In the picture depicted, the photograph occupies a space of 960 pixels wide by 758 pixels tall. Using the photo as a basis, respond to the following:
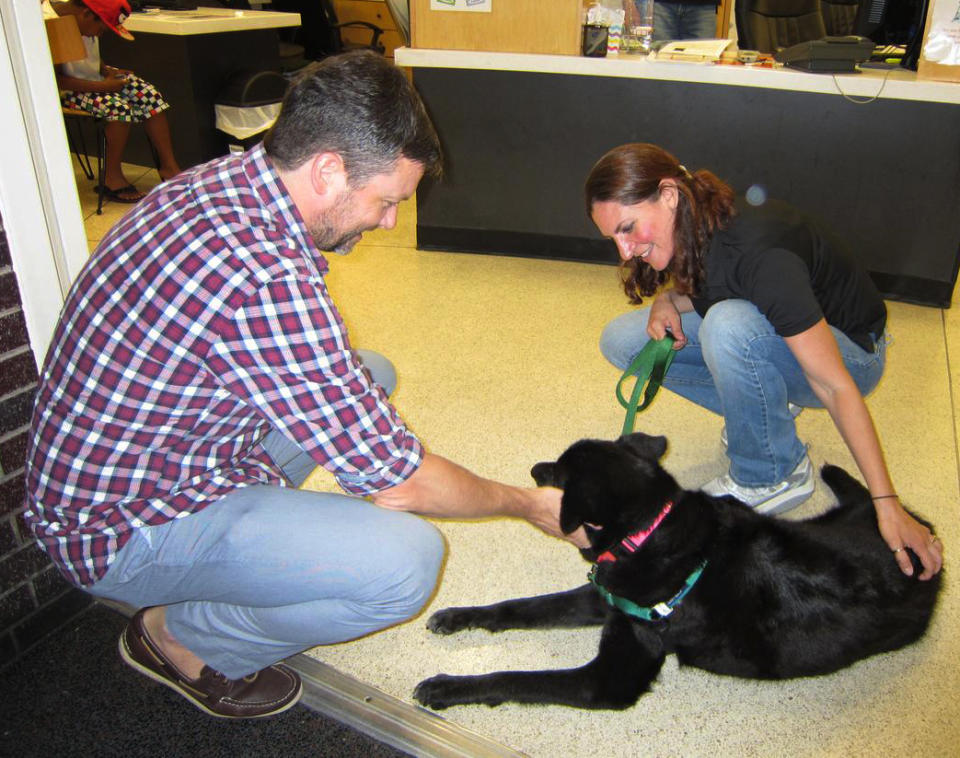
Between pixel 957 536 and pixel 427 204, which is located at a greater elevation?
pixel 427 204

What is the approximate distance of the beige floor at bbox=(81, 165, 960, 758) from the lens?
4.79 ft

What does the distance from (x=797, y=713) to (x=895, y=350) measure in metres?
1.91

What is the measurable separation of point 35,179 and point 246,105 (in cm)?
346

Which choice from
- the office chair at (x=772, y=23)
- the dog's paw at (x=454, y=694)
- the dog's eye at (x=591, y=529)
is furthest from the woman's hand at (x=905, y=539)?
the office chair at (x=772, y=23)

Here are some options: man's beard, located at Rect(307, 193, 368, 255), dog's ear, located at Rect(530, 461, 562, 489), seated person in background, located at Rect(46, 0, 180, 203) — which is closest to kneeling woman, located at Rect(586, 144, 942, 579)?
dog's ear, located at Rect(530, 461, 562, 489)

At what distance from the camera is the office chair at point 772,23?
4.04m

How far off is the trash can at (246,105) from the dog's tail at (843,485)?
151 inches

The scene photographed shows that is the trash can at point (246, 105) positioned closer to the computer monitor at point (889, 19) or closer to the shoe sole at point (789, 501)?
the computer monitor at point (889, 19)

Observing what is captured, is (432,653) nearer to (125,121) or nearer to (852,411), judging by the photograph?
(852,411)

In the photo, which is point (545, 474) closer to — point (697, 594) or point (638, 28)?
point (697, 594)

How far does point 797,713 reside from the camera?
1494 mm

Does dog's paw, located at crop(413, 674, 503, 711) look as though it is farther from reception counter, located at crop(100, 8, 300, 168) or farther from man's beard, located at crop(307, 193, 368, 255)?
reception counter, located at crop(100, 8, 300, 168)

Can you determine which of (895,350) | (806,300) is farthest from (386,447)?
(895,350)

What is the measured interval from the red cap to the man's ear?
3.53 m
